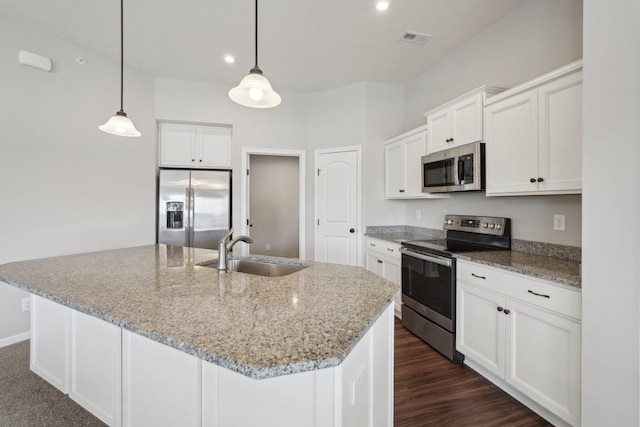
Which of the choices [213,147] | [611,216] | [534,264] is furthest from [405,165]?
[213,147]

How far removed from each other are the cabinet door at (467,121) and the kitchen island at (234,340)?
1.64m

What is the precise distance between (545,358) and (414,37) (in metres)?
2.79

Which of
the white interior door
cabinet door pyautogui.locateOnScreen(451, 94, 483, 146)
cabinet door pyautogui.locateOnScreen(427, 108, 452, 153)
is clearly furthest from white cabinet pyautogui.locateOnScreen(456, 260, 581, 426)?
the white interior door

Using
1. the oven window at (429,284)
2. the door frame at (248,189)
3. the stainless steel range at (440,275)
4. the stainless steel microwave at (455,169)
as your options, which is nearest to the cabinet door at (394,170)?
the stainless steel microwave at (455,169)

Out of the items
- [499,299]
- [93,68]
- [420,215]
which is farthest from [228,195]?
[499,299]

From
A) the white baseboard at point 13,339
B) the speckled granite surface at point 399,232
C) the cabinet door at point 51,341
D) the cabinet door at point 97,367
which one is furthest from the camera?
the speckled granite surface at point 399,232

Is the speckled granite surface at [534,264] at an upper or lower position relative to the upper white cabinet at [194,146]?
lower

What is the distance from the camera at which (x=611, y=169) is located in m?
1.32

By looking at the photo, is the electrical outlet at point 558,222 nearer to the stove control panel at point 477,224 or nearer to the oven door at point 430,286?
the stove control panel at point 477,224

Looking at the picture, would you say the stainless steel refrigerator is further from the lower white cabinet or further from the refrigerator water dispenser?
the lower white cabinet

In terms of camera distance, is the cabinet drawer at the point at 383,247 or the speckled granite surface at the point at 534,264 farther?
the cabinet drawer at the point at 383,247

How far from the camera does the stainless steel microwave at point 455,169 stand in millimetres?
2397

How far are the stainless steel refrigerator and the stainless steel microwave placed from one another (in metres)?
2.51

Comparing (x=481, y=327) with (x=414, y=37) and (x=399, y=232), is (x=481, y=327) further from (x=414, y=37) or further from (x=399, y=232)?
(x=414, y=37)
